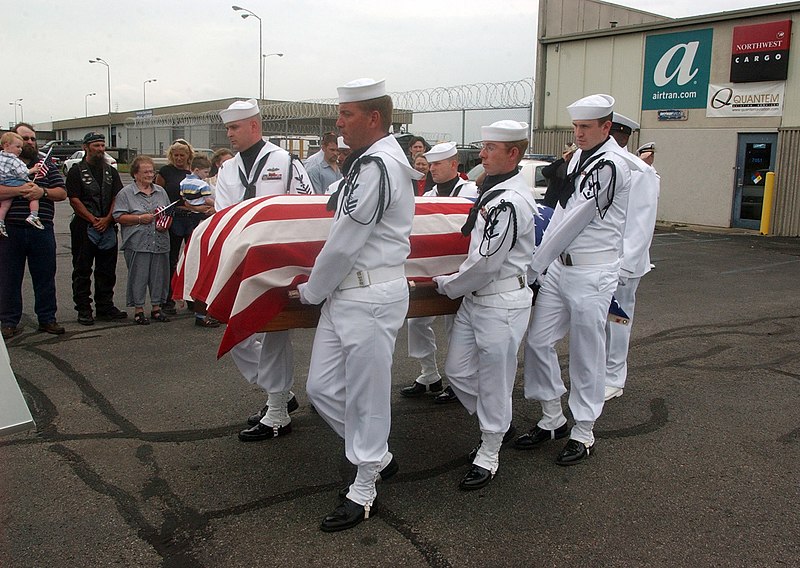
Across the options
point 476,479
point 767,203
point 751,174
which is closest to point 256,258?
point 476,479

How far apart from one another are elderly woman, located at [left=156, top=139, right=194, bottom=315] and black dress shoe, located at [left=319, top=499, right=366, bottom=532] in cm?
461

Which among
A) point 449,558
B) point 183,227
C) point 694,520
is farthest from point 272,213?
point 183,227

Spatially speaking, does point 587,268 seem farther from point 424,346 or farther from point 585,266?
point 424,346

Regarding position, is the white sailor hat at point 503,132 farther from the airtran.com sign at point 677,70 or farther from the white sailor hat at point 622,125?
the airtran.com sign at point 677,70

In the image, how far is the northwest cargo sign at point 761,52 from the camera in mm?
15406

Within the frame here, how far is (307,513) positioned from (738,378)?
3.67 m

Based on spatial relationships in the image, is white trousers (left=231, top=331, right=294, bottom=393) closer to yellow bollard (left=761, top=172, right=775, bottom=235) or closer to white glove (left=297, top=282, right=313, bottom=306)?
white glove (left=297, top=282, right=313, bottom=306)

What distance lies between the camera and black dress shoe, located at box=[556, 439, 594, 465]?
3938 mm

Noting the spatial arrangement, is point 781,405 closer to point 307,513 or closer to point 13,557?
point 307,513

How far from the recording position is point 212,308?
3.61 m

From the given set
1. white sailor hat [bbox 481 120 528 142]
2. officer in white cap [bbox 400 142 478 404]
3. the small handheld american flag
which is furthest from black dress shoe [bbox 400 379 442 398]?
the small handheld american flag

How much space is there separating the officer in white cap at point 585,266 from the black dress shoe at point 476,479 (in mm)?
498

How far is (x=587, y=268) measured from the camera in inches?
157

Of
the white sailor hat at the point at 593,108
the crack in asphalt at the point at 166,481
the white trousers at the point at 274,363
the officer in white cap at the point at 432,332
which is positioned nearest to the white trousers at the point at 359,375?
the crack in asphalt at the point at 166,481
